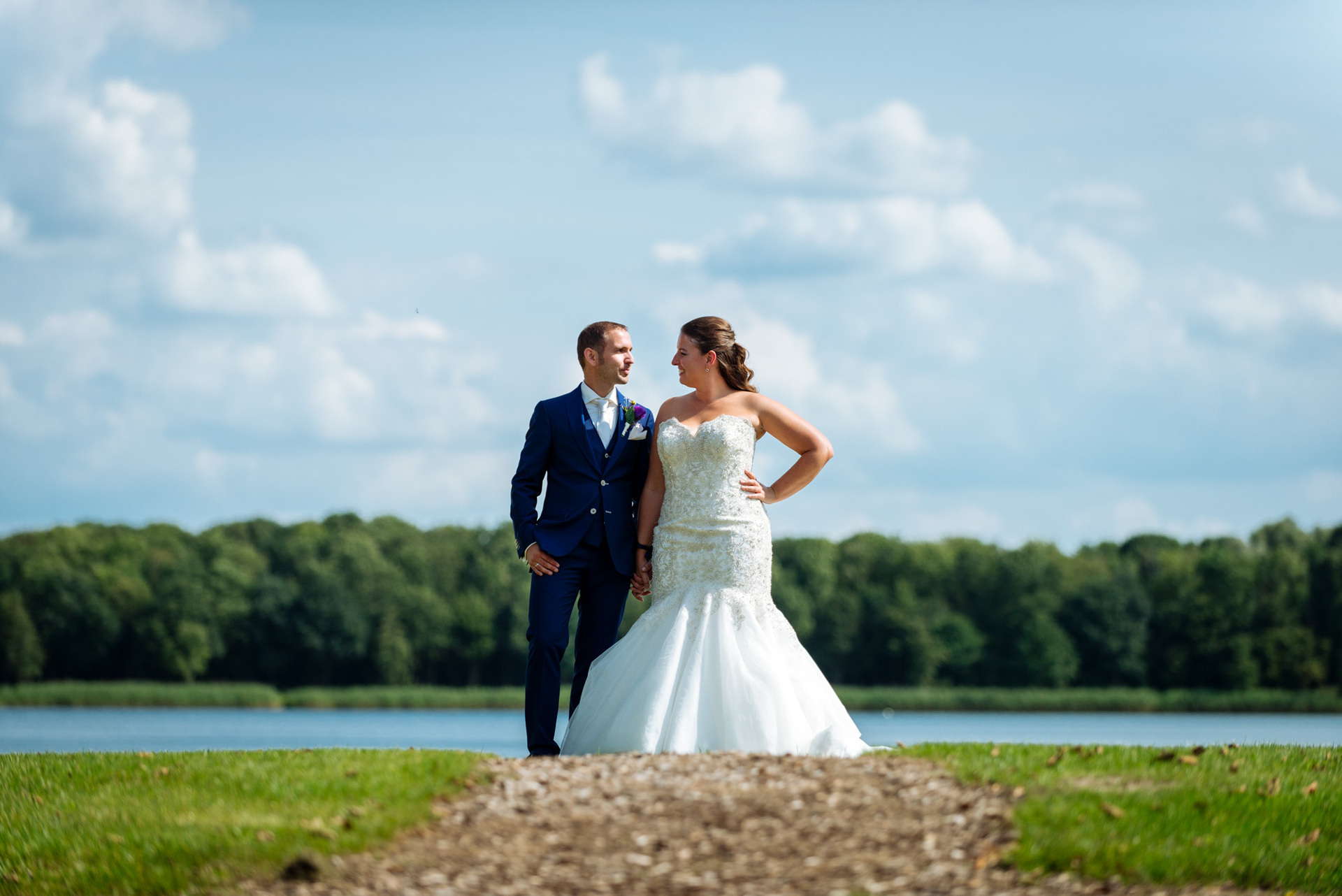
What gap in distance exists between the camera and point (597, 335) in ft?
31.4

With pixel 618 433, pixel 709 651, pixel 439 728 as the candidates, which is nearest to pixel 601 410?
pixel 618 433

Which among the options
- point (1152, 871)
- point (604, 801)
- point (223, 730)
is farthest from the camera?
point (223, 730)

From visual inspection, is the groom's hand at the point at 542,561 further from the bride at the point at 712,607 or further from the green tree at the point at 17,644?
the green tree at the point at 17,644

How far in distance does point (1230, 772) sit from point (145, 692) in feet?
191

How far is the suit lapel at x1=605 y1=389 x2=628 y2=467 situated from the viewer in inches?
381

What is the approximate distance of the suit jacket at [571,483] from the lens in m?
9.51

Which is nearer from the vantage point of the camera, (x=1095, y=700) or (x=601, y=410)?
(x=601, y=410)

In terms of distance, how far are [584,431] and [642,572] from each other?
109 cm

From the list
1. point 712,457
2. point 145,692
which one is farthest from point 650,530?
point 145,692

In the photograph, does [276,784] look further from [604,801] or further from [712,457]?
[712,457]

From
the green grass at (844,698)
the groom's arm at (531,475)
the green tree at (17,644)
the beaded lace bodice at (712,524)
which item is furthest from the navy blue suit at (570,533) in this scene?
the green tree at (17,644)

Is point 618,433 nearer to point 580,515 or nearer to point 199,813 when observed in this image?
point 580,515

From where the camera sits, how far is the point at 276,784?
26.6 ft

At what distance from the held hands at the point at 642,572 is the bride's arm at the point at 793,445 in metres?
0.90
